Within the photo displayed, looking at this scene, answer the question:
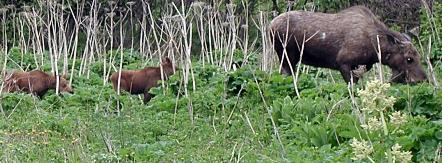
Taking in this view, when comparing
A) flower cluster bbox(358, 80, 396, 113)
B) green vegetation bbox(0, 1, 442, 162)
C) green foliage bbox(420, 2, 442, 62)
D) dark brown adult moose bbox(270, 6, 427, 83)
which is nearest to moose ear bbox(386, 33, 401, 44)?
dark brown adult moose bbox(270, 6, 427, 83)

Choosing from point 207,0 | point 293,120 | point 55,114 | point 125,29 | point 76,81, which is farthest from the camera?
point 125,29

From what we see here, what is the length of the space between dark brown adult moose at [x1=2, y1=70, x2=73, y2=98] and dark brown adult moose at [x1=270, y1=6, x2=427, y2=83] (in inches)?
117

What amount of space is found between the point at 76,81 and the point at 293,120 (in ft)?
17.9

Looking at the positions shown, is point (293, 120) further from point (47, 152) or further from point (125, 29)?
point (125, 29)

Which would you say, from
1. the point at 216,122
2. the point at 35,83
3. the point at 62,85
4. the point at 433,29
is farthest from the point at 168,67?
the point at 433,29

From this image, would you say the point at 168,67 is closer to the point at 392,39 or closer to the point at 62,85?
the point at 62,85

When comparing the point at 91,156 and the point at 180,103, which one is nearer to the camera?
the point at 91,156

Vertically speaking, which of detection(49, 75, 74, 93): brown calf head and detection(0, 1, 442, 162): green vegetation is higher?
detection(0, 1, 442, 162): green vegetation

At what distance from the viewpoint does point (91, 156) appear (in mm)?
7617

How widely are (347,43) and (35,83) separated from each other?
4253 mm

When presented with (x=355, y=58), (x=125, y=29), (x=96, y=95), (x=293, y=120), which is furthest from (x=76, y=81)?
(x=125, y=29)

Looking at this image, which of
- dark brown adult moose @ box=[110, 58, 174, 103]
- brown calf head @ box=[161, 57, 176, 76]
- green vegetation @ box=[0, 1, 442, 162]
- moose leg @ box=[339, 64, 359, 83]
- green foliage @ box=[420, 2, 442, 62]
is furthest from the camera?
green foliage @ box=[420, 2, 442, 62]

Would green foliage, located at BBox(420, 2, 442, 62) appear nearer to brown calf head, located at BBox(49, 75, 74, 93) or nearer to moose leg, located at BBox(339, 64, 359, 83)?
moose leg, located at BBox(339, 64, 359, 83)

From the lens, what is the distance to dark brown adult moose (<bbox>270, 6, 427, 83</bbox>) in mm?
12484
